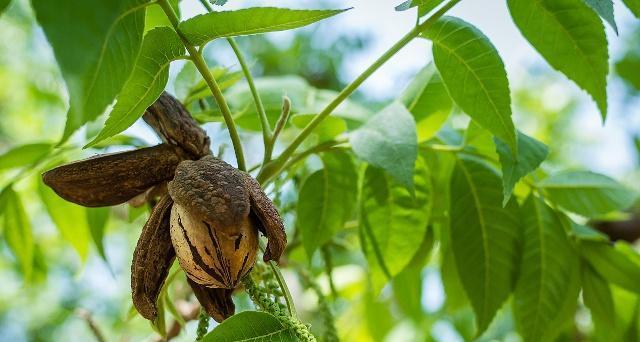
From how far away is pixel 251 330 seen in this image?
106 centimetres

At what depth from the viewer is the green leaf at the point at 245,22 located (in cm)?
104

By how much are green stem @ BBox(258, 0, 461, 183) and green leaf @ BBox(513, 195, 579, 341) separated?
0.56 meters

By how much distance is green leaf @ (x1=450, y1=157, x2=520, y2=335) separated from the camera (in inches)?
60.1

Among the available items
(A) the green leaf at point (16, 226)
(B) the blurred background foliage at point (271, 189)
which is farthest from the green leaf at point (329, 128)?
(A) the green leaf at point (16, 226)

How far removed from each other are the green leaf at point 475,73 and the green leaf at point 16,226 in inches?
42.6

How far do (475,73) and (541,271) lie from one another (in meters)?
0.52

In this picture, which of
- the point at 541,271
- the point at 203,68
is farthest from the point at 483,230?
the point at 203,68

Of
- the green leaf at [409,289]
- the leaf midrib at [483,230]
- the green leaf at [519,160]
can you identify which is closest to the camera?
the green leaf at [519,160]

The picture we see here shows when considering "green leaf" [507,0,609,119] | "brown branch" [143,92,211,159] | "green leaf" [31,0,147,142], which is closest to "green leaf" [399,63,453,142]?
"green leaf" [507,0,609,119]

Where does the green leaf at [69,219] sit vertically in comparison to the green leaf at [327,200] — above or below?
above

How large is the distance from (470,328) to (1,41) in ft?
12.1

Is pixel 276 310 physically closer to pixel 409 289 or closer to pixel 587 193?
pixel 587 193

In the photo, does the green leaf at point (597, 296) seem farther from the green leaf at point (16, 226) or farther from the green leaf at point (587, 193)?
the green leaf at point (16, 226)

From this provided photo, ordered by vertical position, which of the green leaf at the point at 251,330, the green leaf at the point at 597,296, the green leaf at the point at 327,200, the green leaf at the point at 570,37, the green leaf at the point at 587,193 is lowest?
the green leaf at the point at 597,296
